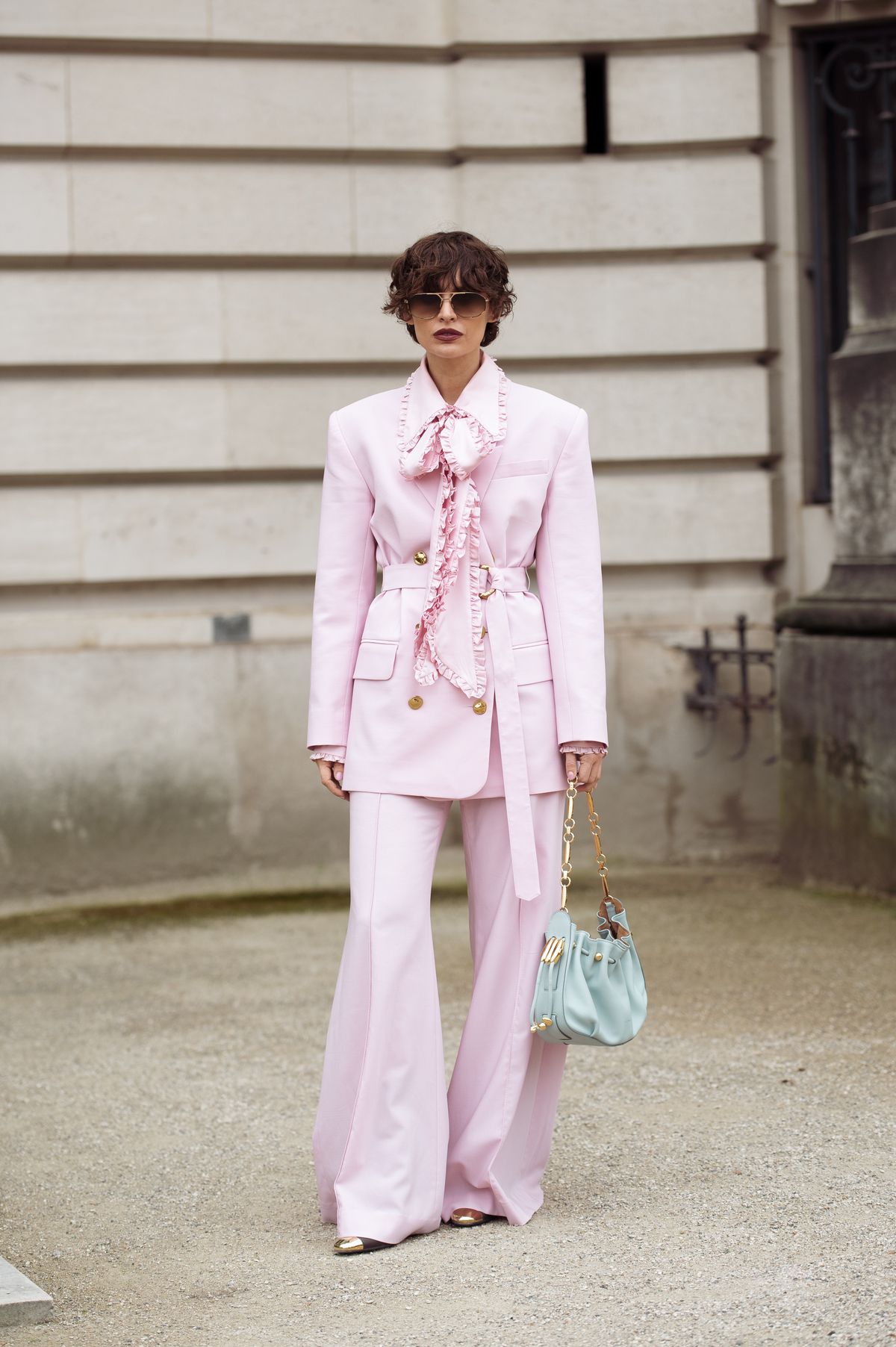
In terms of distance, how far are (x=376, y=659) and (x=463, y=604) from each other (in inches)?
8.6

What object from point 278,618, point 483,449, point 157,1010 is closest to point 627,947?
point 483,449

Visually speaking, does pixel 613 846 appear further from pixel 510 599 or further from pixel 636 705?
pixel 510 599

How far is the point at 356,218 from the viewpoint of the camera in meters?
8.41

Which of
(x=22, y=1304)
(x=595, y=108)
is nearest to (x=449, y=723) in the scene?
(x=22, y=1304)

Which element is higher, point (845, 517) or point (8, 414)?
point (8, 414)

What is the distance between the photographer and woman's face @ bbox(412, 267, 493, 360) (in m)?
3.96

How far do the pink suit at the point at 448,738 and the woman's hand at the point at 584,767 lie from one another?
0.03 m

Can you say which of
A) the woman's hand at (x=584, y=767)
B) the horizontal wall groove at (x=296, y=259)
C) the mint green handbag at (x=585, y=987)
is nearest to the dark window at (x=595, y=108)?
the horizontal wall groove at (x=296, y=259)

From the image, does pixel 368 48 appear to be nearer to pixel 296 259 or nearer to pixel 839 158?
pixel 296 259

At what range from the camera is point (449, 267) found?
3.95 meters

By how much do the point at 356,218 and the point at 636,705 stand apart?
2.51 m

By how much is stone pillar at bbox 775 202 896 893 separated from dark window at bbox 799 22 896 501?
2.98 feet

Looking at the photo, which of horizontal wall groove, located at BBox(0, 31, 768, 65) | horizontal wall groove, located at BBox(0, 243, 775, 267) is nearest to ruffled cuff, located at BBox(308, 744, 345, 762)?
horizontal wall groove, located at BBox(0, 243, 775, 267)

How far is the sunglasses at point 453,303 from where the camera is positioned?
156 inches
